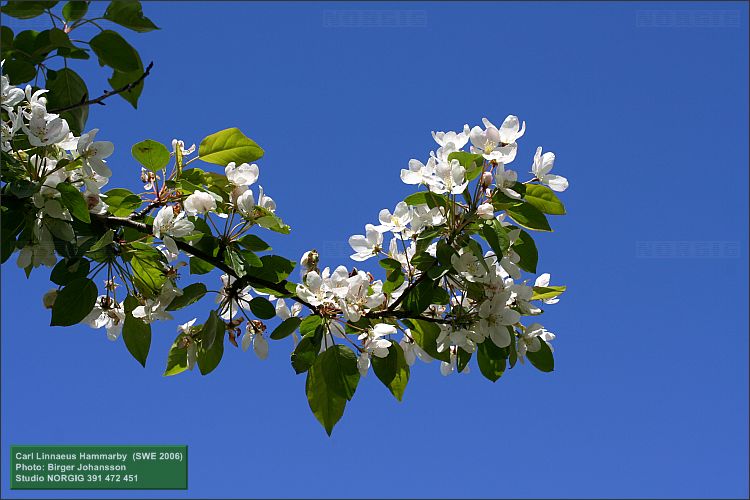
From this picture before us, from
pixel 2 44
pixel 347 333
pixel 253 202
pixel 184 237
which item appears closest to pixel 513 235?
pixel 347 333

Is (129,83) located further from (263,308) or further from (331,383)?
(331,383)

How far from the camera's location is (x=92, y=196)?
1761mm

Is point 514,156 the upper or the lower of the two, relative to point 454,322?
upper

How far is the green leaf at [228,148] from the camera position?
6.50 ft

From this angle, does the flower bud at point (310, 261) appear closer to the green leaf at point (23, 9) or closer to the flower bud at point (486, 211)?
the flower bud at point (486, 211)

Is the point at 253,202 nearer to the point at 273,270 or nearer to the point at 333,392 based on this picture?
the point at 273,270

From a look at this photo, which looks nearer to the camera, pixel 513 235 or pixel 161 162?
pixel 513 235

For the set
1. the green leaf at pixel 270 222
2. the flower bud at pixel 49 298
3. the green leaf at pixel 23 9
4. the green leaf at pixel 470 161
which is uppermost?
the green leaf at pixel 23 9

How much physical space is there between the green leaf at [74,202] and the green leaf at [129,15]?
0.41m

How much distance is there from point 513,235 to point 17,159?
109 centimetres

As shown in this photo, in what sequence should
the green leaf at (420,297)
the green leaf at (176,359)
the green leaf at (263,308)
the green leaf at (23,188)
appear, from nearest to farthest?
1. the green leaf at (23,188)
2. the green leaf at (420,297)
3. the green leaf at (263,308)
4. the green leaf at (176,359)

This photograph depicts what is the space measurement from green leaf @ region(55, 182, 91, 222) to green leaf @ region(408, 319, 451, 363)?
30.3 inches

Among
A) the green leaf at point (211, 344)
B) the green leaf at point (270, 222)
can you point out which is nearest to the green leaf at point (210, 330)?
the green leaf at point (211, 344)

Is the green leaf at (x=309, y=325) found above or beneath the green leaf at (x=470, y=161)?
beneath
